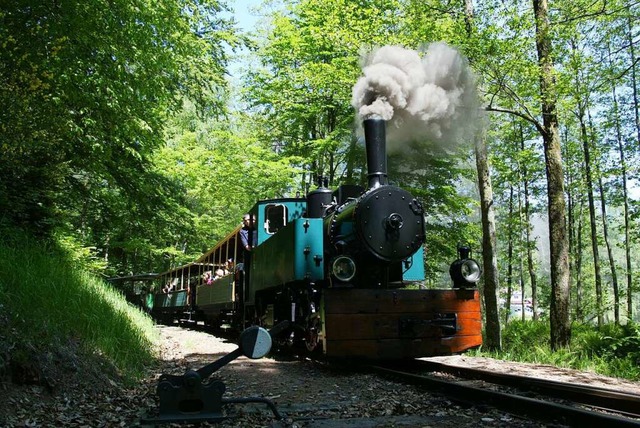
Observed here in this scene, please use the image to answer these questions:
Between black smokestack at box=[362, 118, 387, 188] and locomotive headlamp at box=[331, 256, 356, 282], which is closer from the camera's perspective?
locomotive headlamp at box=[331, 256, 356, 282]

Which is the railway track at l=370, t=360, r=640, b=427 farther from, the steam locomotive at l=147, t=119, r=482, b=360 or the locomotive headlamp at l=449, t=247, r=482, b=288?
the locomotive headlamp at l=449, t=247, r=482, b=288

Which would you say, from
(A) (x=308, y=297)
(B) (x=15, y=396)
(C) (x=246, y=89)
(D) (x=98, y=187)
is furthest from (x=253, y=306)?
(C) (x=246, y=89)

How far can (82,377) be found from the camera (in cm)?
418

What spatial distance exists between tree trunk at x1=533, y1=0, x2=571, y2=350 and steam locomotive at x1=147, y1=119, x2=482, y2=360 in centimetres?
278

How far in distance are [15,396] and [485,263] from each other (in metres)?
9.37

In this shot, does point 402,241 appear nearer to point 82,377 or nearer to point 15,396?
point 82,377

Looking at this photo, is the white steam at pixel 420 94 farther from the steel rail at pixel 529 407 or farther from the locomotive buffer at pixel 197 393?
the locomotive buffer at pixel 197 393

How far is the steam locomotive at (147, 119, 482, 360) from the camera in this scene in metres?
5.78

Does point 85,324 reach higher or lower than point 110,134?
lower

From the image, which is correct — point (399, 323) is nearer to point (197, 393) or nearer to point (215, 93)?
point (197, 393)

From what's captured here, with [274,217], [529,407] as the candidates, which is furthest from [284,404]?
[274,217]

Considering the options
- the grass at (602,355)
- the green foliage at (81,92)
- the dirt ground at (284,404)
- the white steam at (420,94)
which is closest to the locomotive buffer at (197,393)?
the dirt ground at (284,404)

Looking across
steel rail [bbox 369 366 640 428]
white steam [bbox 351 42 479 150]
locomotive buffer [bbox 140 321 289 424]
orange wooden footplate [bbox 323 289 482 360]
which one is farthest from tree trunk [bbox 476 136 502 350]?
locomotive buffer [bbox 140 321 289 424]

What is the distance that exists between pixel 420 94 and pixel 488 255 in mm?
4363
